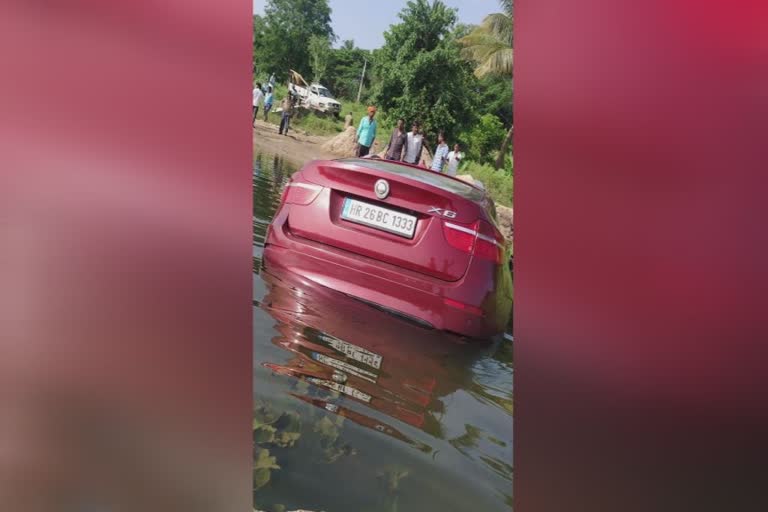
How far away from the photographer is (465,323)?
2535mm

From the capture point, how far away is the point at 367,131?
2373 millimetres

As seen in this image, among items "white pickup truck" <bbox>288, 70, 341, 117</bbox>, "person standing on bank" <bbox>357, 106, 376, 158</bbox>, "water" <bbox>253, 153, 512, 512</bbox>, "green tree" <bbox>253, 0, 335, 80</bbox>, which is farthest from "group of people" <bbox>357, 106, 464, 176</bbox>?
"water" <bbox>253, 153, 512, 512</bbox>

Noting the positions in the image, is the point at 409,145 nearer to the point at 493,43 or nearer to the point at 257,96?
the point at 493,43

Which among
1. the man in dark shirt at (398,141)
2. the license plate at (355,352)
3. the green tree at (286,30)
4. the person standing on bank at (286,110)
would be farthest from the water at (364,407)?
the man in dark shirt at (398,141)

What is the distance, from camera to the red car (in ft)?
7.91

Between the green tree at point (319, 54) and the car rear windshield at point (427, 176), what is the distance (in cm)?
35

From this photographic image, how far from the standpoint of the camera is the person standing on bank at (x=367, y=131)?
2352 mm

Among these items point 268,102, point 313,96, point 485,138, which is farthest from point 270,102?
point 485,138

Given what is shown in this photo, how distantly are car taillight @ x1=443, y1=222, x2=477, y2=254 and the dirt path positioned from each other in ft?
1.69
